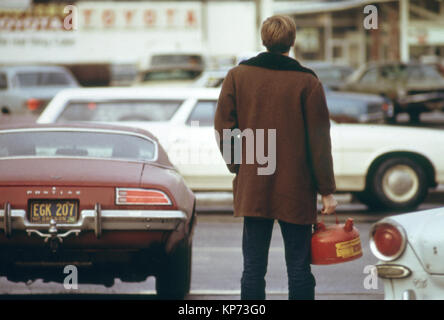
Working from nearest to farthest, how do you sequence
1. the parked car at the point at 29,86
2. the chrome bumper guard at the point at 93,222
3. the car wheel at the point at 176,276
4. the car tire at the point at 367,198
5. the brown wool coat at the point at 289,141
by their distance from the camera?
1. the brown wool coat at the point at 289,141
2. the chrome bumper guard at the point at 93,222
3. the car wheel at the point at 176,276
4. the car tire at the point at 367,198
5. the parked car at the point at 29,86

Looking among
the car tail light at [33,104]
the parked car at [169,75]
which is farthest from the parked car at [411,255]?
the car tail light at [33,104]

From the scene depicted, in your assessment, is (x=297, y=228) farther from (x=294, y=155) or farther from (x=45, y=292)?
(x=45, y=292)

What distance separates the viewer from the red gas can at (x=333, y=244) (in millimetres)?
4770

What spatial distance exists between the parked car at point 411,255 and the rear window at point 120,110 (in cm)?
660

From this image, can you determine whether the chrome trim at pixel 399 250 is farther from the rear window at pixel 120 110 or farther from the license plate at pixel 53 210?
the rear window at pixel 120 110

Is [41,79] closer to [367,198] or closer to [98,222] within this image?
[367,198]

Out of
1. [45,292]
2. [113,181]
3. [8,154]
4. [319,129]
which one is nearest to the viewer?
[319,129]

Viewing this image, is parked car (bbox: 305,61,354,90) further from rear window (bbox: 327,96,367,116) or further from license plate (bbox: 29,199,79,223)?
license plate (bbox: 29,199,79,223)

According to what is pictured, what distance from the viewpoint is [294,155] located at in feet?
15.4

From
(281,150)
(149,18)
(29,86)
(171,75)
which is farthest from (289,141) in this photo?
(149,18)

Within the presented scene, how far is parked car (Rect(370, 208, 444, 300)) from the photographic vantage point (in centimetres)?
416

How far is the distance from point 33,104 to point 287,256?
15.8 meters
